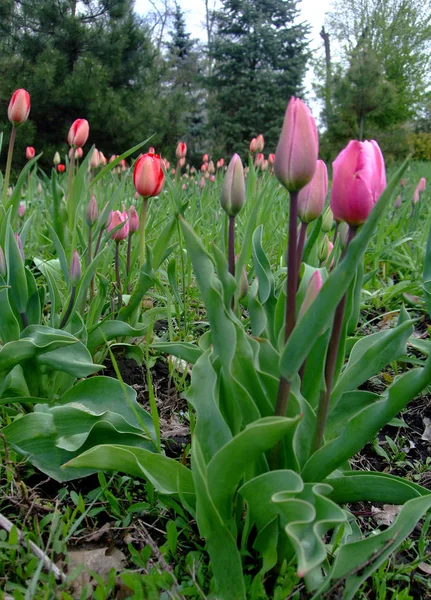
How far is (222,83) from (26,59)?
981cm

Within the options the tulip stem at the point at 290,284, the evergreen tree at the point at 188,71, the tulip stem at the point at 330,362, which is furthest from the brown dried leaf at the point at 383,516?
the evergreen tree at the point at 188,71

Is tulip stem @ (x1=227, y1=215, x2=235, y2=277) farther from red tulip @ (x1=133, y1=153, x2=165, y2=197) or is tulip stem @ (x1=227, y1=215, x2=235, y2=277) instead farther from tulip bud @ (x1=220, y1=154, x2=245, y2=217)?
red tulip @ (x1=133, y1=153, x2=165, y2=197)

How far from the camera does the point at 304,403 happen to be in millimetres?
814

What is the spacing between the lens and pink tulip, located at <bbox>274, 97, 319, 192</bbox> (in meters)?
0.70

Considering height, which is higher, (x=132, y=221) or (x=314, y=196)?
(x=314, y=196)

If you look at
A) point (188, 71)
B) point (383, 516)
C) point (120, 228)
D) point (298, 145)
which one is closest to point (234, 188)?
point (298, 145)

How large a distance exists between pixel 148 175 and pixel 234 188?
56cm

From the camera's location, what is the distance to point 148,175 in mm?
1472

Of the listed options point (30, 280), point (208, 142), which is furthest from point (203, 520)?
point (208, 142)

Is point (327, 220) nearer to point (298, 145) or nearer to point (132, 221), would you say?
point (132, 221)

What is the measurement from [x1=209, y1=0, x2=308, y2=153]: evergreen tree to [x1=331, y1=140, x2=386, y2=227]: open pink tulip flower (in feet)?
58.6

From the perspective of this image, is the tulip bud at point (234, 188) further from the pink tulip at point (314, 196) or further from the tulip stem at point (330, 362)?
the tulip stem at point (330, 362)

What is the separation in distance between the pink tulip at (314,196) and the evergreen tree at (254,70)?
17715 mm

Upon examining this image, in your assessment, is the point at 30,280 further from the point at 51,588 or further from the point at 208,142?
the point at 208,142
